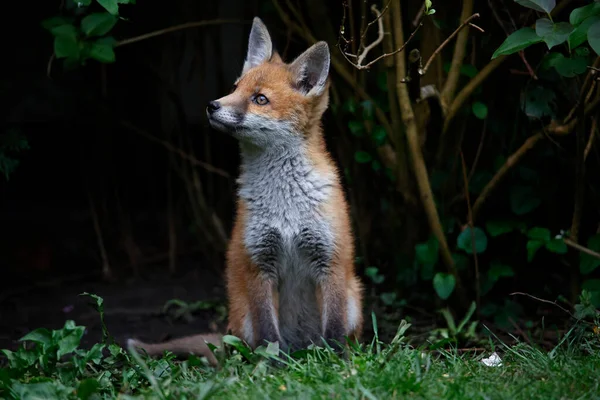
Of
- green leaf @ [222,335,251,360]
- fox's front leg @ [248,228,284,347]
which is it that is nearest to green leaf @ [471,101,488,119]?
fox's front leg @ [248,228,284,347]

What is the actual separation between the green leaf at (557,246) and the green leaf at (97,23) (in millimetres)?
2884

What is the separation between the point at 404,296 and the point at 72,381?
8.65ft

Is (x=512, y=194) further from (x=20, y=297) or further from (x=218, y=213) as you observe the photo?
(x=20, y=297)

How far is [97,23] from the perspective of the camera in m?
4.69

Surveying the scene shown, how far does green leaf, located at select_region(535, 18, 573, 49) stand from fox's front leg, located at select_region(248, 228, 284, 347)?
157cm

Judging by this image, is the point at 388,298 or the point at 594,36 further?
the point at 388,298

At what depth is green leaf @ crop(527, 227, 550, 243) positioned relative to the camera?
4961 mm

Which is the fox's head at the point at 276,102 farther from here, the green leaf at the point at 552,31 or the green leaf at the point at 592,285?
the green leaf at the point at 592,285

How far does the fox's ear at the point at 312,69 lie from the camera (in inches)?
167

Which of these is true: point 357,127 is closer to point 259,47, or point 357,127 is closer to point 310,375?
point 259,47

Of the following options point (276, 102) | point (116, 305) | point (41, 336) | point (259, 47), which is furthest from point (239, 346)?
point (116, 305)

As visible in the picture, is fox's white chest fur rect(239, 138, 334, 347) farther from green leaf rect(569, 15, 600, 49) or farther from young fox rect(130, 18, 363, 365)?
green leaf rect(569, 15, 600, 49)

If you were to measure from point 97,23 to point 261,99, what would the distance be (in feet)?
3.91

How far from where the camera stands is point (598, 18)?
362 cm
